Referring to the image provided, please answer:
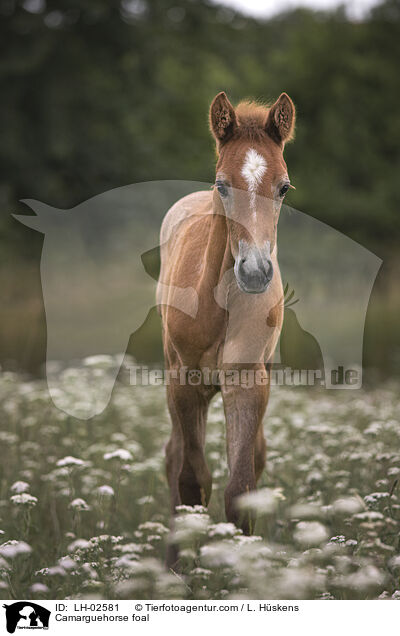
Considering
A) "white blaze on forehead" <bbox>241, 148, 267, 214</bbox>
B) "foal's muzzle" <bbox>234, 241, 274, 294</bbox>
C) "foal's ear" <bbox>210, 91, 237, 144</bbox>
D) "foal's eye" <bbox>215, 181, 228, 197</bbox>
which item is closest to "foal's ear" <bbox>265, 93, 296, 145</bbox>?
"foal's ear" <bbox>210, 91, 237, 144</bbox>

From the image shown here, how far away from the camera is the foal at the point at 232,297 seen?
345cm

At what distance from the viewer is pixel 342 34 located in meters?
24.5

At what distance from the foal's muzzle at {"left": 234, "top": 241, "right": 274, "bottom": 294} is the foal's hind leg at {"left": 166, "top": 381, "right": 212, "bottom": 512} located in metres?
1.07

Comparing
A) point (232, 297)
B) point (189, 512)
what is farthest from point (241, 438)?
point (232, 297)

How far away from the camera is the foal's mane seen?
362 cm

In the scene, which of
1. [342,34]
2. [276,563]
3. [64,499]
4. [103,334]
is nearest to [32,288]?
[103,334]

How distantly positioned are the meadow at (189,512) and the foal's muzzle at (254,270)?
1.01 m

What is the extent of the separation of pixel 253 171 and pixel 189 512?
1.82 m

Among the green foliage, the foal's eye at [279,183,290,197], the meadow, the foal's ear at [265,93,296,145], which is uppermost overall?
the green foliage
